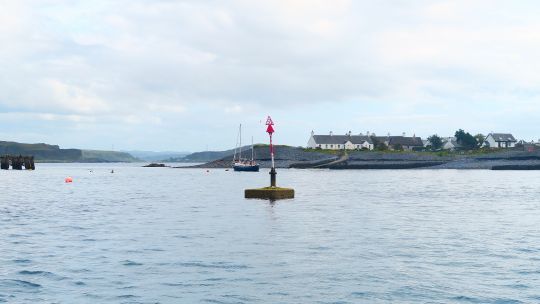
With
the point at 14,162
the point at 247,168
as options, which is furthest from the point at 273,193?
the point at 14,162

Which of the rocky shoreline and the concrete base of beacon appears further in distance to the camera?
the rocky shoreline

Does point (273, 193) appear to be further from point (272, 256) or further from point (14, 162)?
point (14, 162)

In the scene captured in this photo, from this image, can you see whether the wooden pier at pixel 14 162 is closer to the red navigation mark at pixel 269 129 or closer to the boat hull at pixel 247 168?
the boat hull at pixel 247 168

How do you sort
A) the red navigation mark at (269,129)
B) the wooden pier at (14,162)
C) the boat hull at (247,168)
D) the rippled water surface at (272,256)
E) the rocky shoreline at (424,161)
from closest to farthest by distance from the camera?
the rippled water surface at (272,256) < the red navigation mark at (269,129) < the boat hull at (247,168) < the rocky shoreline at (424,161) < the wooden pier at (14,162)

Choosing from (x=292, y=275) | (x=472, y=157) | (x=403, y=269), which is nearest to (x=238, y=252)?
(x=292, y=275)

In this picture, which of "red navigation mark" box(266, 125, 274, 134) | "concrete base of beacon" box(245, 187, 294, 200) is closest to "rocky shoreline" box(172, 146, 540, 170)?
"concrete base of beacon" box(245, 187, 294, 200)

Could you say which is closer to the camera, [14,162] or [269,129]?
[269,129]

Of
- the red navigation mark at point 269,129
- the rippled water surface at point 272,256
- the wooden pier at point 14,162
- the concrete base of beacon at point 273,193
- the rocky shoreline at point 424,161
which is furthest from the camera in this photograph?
the wooden pier at point 14,162

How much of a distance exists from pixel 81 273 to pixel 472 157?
586ft

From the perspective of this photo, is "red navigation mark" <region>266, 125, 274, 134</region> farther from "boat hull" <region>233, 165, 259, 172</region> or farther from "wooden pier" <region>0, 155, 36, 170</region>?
"wooden pier" <region>0, 155, 36, 170</region>

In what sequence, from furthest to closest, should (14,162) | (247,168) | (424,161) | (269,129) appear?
(424,161) → (14,162) → (247,168) → (269,129)

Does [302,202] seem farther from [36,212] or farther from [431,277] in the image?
[431,277]

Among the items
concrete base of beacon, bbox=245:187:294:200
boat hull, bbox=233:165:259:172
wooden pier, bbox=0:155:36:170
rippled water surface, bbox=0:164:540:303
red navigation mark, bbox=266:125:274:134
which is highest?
red navigation mark, bbox=266:125:274:134

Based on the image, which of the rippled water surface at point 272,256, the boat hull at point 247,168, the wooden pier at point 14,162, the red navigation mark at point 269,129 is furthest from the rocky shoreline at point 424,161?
the rippled water surface at point 272,256
